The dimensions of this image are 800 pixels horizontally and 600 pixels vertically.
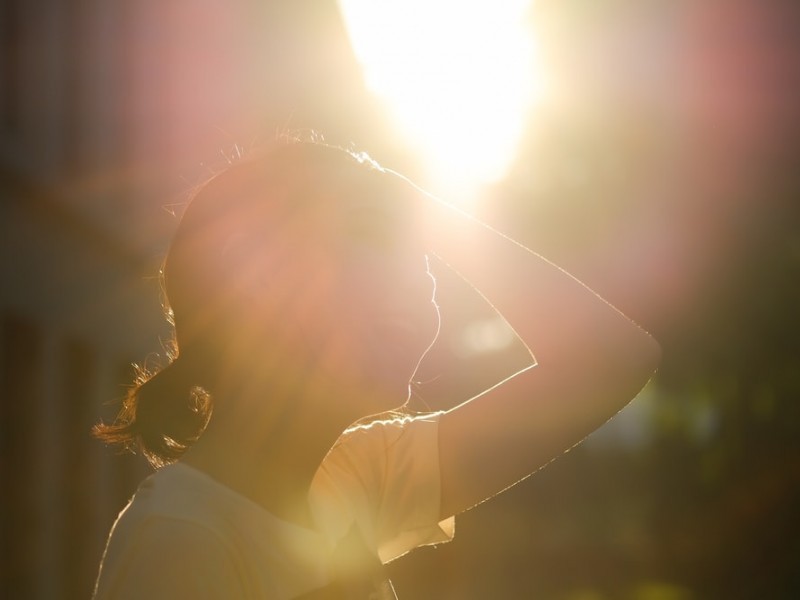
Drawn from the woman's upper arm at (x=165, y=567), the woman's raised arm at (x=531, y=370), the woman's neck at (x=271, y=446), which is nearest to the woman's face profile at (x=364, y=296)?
the woman's neck at (x=271, y=446)

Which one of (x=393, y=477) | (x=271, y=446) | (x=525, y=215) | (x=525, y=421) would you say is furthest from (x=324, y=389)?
(x=525, y=215)

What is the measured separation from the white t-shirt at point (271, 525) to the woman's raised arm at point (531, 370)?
8 cm

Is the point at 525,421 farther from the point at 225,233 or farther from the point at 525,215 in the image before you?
the point at 525,215

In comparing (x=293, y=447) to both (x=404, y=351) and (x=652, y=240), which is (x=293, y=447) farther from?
(x=652, y=240)

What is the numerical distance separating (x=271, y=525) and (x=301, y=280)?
523mm

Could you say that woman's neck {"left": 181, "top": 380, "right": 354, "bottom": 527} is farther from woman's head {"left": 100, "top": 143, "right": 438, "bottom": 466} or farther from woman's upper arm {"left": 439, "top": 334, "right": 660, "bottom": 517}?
woman's upper arm {"left": 439, "top": 334, "right": 660, "bottom": 517}

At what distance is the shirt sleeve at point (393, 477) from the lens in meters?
2.56

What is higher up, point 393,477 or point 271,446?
point 271,446

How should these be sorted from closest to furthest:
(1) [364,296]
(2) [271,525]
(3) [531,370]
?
(2) [271,525]
(1) [364,296]
(3) [531,370]

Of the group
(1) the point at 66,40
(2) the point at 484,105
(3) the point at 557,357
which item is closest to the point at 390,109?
(2) the point at 484,105

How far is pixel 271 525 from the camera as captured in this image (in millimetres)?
2158

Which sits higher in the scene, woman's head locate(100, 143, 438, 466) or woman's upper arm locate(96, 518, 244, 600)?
woman's head locate(100, 143, 438, 466)

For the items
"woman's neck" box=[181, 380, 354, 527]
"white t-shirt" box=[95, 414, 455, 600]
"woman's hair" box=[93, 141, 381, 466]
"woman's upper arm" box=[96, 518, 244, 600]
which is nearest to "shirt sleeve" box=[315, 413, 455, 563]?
"white t-shirt" box=[95, 414, 455, 600]

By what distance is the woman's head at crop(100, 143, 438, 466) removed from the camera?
240 centimetres
